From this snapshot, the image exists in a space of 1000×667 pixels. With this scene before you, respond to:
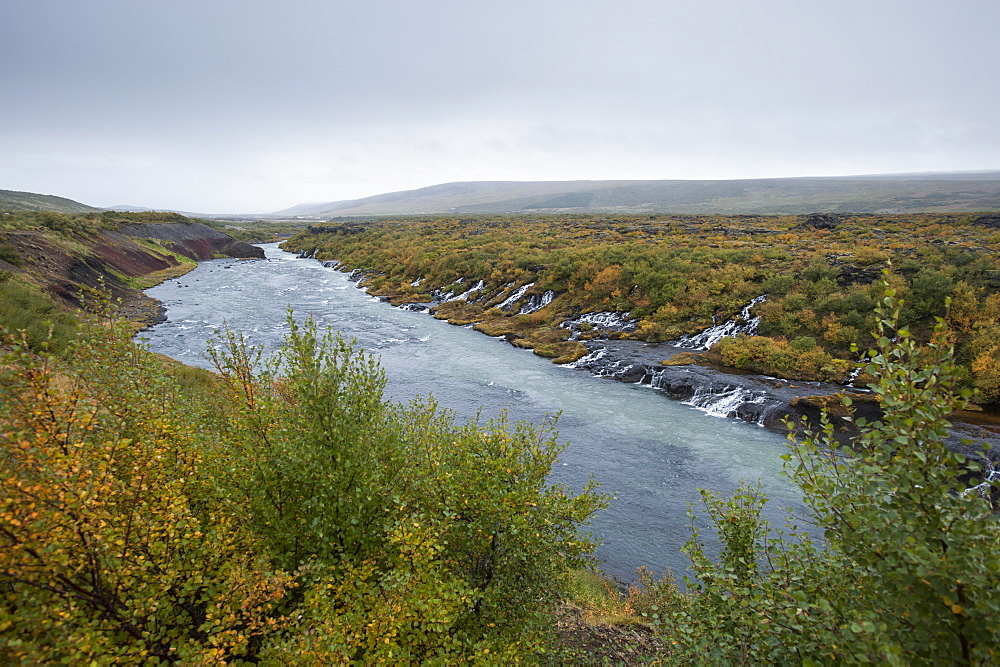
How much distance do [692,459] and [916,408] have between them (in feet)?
64.5

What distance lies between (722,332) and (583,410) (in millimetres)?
16793

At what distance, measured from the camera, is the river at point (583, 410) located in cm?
1834

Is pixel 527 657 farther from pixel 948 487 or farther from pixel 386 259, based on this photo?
pixel 386 259

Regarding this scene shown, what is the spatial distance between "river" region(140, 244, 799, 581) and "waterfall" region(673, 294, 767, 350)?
372 inches

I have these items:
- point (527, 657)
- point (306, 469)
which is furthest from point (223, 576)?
point (527, 657)

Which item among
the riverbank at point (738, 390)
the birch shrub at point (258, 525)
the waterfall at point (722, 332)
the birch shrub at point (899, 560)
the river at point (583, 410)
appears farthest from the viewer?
the waterfall at point (722, 332)

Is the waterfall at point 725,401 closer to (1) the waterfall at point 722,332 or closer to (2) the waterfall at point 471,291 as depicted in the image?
(1) the waterfall at point 722,332

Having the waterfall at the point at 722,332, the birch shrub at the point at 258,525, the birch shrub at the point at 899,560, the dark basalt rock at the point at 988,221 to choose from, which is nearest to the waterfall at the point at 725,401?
the waterfall at the point at 722,332

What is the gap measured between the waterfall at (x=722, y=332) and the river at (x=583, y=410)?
944 centimetres

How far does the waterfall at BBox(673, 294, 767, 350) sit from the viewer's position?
1469 inches

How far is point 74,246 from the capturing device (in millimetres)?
54469

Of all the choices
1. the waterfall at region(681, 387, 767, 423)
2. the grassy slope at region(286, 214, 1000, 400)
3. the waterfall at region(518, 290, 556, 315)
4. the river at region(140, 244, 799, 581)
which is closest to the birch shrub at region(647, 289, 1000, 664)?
the river at region(140, 244, 799, 581)

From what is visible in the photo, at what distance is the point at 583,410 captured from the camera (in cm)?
2806

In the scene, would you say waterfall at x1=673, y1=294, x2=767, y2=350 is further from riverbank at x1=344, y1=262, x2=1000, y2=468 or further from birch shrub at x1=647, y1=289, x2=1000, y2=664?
birch shrub at x1=647, y1=289, x2=1000, y2=664
